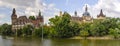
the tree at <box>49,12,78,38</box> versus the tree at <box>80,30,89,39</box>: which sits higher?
the tree at <box>49,12,78,38</box>

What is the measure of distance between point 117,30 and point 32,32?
42.5m

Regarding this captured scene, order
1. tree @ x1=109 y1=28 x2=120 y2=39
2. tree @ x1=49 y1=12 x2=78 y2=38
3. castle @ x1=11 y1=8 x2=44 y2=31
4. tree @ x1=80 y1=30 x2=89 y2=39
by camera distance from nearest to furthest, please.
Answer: tree @ x1=109 y1=28 x2=120 y2=39
tree @ x1=80 y1=30 x2=89 y2=39
tree @ x1=49 y1=12 x2=78 y2=38
castle @ x1=11 y1=8 x2=44 y2=31

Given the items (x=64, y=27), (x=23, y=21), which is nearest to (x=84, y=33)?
(x=64, y=27)

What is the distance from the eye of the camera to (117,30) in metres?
95.2

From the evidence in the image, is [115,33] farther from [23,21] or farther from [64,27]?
[23,21]

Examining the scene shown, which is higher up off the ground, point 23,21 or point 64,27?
point 23,21

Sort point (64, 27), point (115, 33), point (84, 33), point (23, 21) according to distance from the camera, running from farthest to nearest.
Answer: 1. point (23, 21)
2. point (84, 33)
3. point (64, 27)
4. point (115, 33)

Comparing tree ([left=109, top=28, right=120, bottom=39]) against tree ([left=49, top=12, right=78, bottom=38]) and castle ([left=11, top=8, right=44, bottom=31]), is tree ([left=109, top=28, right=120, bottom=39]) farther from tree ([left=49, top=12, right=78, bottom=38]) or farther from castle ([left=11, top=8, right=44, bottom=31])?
castle ([left=11, top=8, right=44, bottom=31])

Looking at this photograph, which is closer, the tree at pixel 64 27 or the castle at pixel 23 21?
the tree at pixel 64 27

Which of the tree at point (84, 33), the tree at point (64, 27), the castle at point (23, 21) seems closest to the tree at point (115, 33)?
the tree at point (84, 33)

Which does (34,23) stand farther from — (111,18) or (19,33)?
(111,18)

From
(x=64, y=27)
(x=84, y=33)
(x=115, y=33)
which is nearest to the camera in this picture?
(x=115, y=33)

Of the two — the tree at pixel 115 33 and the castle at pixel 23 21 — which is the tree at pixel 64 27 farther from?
the castle at pixel 23 21

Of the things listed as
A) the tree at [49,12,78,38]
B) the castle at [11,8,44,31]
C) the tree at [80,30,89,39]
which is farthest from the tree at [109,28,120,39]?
the castle at [11,8,44,31]
